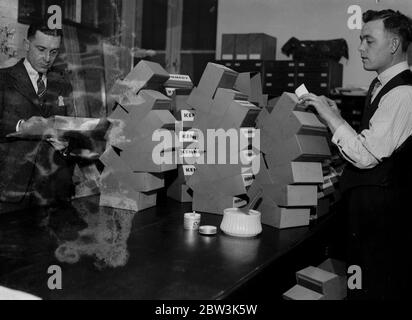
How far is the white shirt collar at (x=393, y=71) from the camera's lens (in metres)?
1.65

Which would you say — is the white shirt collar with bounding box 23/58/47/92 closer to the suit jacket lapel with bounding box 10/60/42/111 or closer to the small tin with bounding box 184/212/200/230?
the suit jacket lapel with bounding box 10/60/42/111

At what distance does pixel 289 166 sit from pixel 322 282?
47cm

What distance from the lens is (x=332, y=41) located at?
5617 mm

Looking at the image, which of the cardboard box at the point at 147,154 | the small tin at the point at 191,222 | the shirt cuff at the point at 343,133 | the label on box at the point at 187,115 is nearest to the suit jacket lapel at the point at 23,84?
the cardboard box at the point at 147,154

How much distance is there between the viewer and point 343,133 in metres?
1.60

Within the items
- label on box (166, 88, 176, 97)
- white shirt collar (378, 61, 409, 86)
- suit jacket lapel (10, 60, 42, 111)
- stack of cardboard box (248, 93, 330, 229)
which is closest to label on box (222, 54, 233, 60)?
label on box (166, 88, 176, 97)

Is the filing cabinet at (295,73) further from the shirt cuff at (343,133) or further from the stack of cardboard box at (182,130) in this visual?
the shirt cuff at (343,133)

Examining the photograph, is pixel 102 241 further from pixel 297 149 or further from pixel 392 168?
pixel 392 168

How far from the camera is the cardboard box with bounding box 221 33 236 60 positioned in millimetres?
5961

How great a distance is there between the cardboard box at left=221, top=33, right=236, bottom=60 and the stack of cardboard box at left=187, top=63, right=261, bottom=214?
420 centimetres

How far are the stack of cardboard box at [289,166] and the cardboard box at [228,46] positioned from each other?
14.3 feet

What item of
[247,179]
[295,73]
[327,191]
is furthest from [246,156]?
[295,73]
